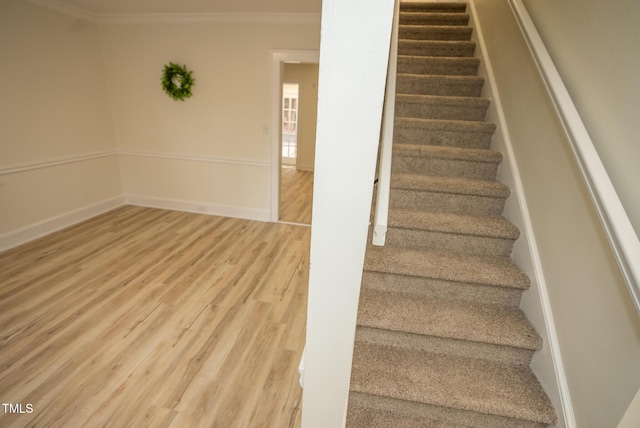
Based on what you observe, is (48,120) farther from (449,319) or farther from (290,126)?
(290,126)

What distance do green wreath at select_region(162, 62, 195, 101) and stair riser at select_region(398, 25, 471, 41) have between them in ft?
7.97

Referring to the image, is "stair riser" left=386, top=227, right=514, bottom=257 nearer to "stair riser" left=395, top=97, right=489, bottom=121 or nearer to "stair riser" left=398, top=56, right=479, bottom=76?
"stair riser" left=395, top=97, right=489, bottom=121

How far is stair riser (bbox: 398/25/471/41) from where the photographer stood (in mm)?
2869

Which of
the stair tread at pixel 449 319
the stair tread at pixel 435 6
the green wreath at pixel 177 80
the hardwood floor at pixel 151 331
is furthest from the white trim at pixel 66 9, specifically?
the stair tread at pixel 449 319

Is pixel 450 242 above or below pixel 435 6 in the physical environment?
below

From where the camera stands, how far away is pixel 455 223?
173cm

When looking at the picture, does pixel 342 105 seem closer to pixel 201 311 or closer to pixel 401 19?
pixel 201 311

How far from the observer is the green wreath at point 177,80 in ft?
11.4

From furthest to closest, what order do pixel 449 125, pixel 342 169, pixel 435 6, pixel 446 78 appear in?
pixel 435 6 → pixel 446 78 → pixel 449 125 → pixel 342 169

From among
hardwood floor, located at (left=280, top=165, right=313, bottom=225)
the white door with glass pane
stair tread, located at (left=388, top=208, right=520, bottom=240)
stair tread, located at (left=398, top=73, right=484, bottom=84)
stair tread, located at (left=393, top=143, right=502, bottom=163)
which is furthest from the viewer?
the white door with glass pane

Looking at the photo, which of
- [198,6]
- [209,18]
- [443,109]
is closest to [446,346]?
[443,109]

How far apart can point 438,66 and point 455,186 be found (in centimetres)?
141

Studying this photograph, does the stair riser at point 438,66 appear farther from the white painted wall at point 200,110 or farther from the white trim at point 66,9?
the white trim at point 66,9

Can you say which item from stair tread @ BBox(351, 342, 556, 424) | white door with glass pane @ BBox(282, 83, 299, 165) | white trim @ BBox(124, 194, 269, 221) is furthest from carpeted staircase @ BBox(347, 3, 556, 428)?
white door with glass pane @ BBox(282, 83, 299, 165)
